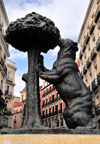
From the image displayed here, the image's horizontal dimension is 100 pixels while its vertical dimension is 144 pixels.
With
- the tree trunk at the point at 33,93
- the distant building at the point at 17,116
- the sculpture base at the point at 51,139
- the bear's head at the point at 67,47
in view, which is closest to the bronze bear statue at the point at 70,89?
the bear's head at the point at 67,47

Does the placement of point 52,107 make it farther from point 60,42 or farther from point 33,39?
point 33,39

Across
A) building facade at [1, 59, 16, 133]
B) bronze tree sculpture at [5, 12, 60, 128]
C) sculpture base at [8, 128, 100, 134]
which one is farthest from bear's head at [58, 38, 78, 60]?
building facade at [1, 59, 16, 133]

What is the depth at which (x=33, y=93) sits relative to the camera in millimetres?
3947

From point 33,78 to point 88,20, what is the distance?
27699mm

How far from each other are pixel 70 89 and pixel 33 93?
79 centimetres

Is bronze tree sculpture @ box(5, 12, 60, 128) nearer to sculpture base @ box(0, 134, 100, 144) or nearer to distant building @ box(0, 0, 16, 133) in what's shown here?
sculpture base @ box(0, 134, 100, 144)

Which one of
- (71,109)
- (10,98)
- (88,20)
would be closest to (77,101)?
(71,109)

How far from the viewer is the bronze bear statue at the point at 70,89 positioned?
3.64 m

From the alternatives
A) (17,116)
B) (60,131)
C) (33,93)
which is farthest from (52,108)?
(60,131)

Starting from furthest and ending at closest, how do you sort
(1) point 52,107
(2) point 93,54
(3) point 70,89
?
(1) point 52,107 < (2) point 93,54 < (3) point 70,89

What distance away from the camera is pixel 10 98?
1486 inches

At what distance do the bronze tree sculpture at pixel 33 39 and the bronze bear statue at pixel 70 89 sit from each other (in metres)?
0.24

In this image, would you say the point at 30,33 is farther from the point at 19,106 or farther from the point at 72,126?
the point at 19,106

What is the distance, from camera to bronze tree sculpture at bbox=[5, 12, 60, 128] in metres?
3.88
